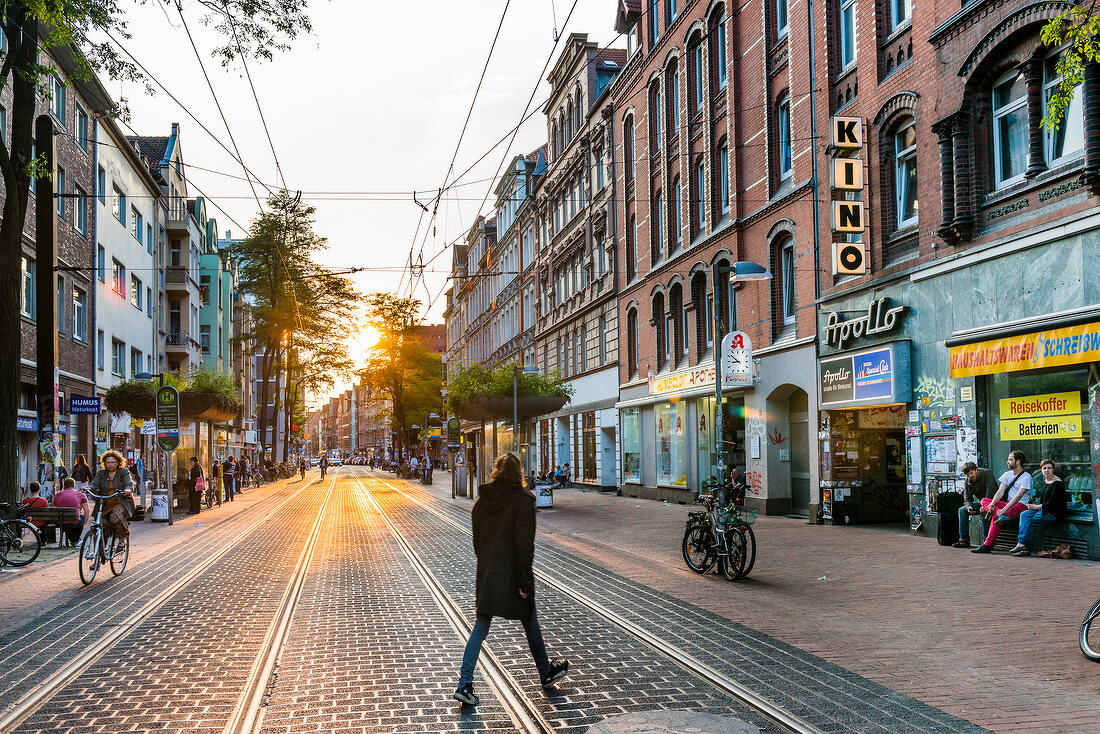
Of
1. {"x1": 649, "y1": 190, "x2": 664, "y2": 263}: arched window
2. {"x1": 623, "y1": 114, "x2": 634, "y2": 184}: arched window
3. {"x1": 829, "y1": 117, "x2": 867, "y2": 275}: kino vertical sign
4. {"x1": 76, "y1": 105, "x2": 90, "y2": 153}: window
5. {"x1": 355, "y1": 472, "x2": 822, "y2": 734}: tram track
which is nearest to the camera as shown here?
{"x1": 355, "y1": 472, "x2": 822, "y2": 734}: tram track

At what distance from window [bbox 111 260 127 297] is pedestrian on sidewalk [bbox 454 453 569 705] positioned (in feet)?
112

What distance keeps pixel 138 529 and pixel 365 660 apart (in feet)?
57.7

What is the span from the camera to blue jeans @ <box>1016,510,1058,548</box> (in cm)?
1369

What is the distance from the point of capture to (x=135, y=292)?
1625 inches

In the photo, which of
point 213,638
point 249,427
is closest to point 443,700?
point 213,638

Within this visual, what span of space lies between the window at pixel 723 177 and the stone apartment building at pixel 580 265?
9.88 m

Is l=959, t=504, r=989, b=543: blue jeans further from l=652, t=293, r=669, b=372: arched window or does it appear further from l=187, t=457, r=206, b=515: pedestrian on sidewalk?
l=187, t=457, r=206, b=515: pedestrian on sidewalk

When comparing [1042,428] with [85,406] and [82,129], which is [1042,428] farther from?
[82,129]

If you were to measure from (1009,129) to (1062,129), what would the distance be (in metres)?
1.38

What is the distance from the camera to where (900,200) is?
60.9ft

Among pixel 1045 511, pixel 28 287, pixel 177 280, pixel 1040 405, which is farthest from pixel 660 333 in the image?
pixel 177 280

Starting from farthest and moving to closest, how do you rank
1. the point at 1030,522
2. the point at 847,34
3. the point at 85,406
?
the point at 85,406 → the point at 847,34 → the point at 1030,522

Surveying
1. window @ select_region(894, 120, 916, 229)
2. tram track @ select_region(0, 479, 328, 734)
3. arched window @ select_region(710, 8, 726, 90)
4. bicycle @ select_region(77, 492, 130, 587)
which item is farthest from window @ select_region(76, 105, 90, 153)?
window @ select_region(894, 120, 916, 229)

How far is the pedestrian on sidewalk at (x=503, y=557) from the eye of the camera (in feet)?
20.8
